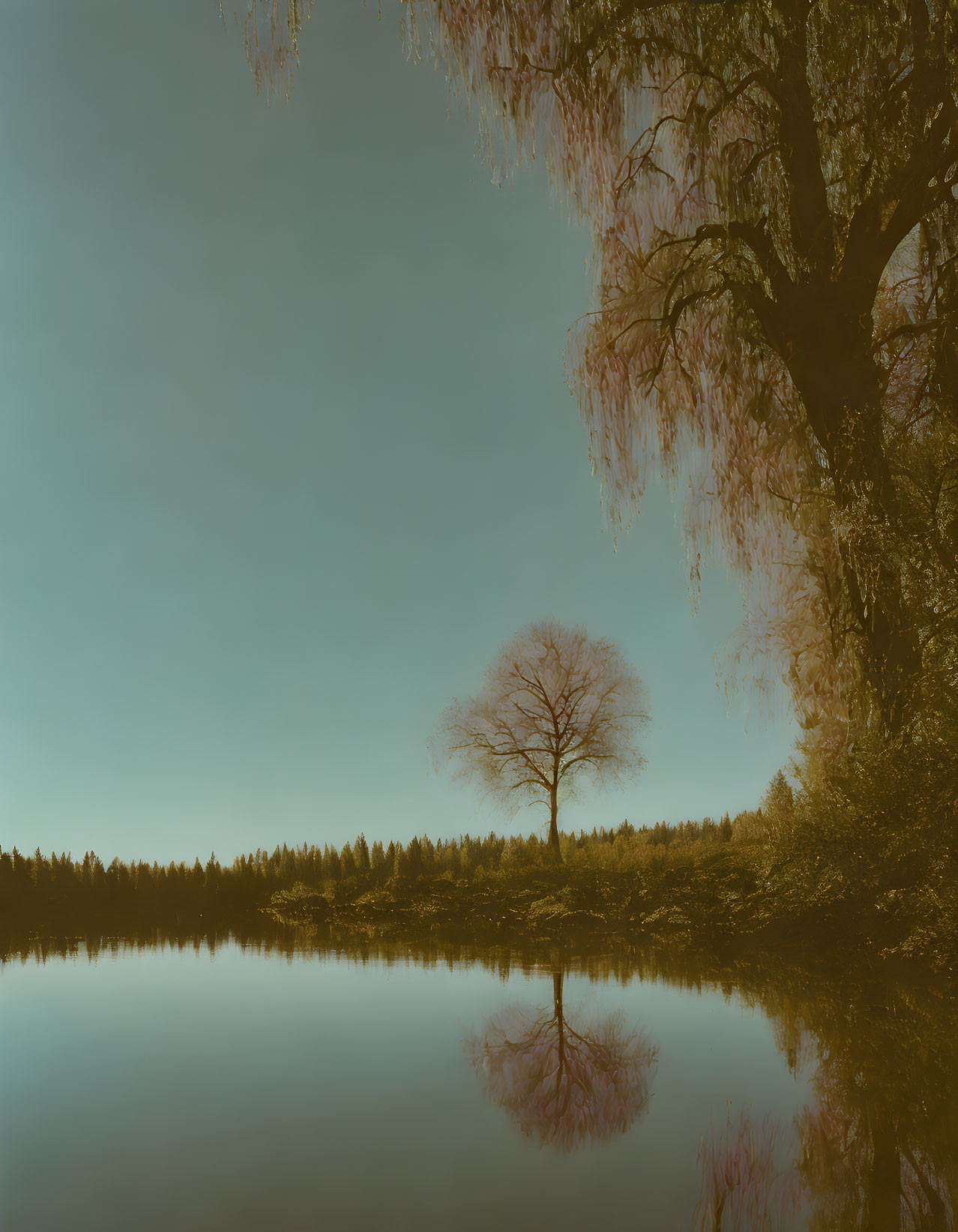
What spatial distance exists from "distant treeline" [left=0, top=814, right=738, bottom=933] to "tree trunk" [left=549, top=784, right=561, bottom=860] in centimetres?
19

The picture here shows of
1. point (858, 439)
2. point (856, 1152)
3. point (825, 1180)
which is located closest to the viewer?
point (825, 1180)

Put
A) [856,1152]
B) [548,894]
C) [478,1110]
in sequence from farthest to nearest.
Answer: [548,894]
[478,1110]
[856,1152]

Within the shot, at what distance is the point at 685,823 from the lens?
1034 centimetres

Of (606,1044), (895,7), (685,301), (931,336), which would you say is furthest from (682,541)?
(606,1044)

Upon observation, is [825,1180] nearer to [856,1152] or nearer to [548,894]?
[856,1152]

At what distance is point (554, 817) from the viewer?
1344 cm

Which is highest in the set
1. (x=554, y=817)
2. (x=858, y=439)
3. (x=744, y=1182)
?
(x=858, y=439)

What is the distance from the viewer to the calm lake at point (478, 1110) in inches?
70.4

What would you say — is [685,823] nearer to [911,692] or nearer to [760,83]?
[911,692]

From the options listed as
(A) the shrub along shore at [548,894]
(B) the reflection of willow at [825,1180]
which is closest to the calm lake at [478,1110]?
(B) the reflection of willow at [825,1180]

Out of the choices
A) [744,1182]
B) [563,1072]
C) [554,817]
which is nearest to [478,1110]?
[563,1072]

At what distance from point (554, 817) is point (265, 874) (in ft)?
19.0

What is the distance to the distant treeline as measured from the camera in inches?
276

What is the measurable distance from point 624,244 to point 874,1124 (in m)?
5.47
